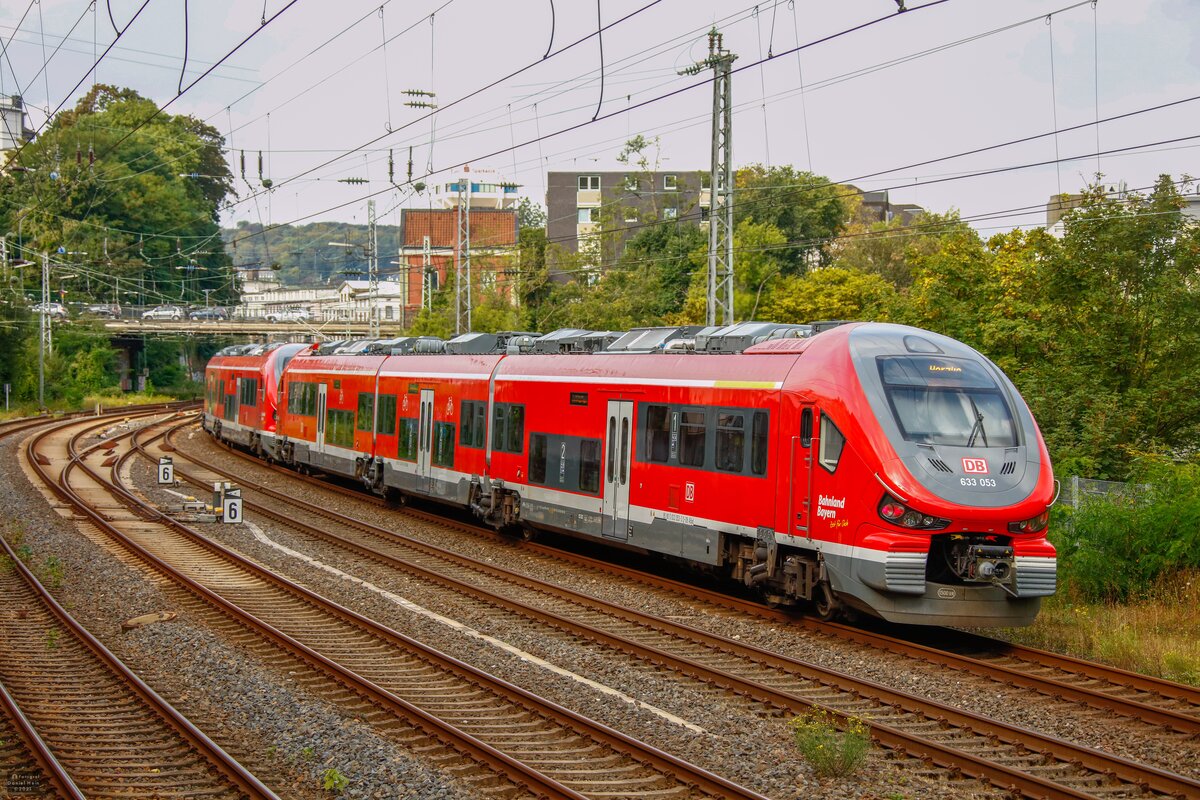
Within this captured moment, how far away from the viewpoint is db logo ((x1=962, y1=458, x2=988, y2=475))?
12.2m

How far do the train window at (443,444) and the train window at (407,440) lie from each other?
1170mm

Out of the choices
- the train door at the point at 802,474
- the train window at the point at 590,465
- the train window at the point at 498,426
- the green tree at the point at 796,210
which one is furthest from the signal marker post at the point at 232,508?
the green tree at the point at 796,210

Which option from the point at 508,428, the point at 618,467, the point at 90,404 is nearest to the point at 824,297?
the point at 508,428

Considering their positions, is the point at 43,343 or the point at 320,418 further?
the point at 43,343

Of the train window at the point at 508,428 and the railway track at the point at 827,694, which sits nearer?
the railway track at the point at 827,694

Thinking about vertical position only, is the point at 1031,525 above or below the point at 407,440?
below

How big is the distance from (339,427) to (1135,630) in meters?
19.9

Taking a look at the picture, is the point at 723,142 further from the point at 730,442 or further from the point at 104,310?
the point at 104,310

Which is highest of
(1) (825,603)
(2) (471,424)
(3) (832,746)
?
(2) (471,424)

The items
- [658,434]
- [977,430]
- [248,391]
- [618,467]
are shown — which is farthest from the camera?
[248,391]

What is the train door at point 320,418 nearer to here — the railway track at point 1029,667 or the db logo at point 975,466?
the railway track at point 1029,667

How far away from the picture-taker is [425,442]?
2367 cm

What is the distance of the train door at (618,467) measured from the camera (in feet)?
55.0

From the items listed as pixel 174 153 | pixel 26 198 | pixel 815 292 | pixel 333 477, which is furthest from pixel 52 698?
pixel 174 153
